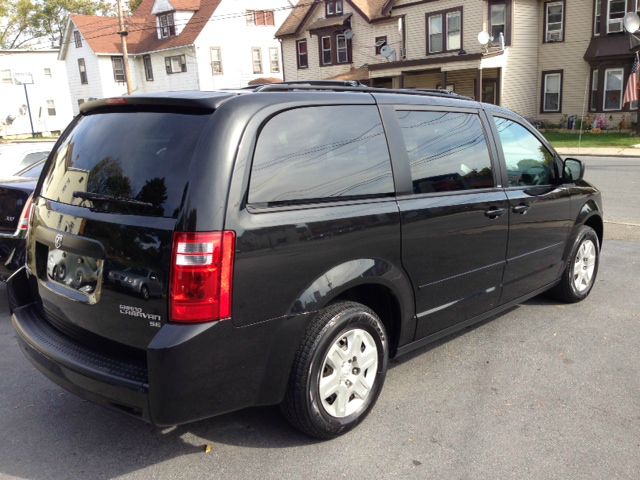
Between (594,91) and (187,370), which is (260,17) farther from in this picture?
(187,370)

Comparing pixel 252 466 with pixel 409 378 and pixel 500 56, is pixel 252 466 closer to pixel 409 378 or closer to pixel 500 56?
pixel 409 378

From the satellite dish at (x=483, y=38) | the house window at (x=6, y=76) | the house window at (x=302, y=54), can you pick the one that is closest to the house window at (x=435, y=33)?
the satellite dish at (x=483, y=38)

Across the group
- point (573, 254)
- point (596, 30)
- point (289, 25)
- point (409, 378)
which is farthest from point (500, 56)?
point (409, 378)

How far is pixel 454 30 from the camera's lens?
2769 cm

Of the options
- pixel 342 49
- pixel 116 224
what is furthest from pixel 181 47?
pixel 116 224

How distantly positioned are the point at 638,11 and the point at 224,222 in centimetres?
2747

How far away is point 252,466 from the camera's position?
2947mm

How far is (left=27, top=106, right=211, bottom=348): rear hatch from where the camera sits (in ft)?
8.69

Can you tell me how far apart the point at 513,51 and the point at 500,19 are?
5.12 ft

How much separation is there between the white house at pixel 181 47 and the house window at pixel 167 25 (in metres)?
0.06

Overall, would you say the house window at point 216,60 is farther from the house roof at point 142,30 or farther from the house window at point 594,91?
the house window at point 594,91

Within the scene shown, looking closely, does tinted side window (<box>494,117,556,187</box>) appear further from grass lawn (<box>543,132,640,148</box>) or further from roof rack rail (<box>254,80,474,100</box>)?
grass lawn (<box>543,132,640,148</box>)

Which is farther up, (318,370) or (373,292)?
(373,292)

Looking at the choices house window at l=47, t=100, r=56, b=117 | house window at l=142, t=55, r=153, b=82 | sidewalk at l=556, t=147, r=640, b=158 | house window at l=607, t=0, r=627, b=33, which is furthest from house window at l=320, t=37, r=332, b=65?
house window at l=47, t=100, r=56, b=117
